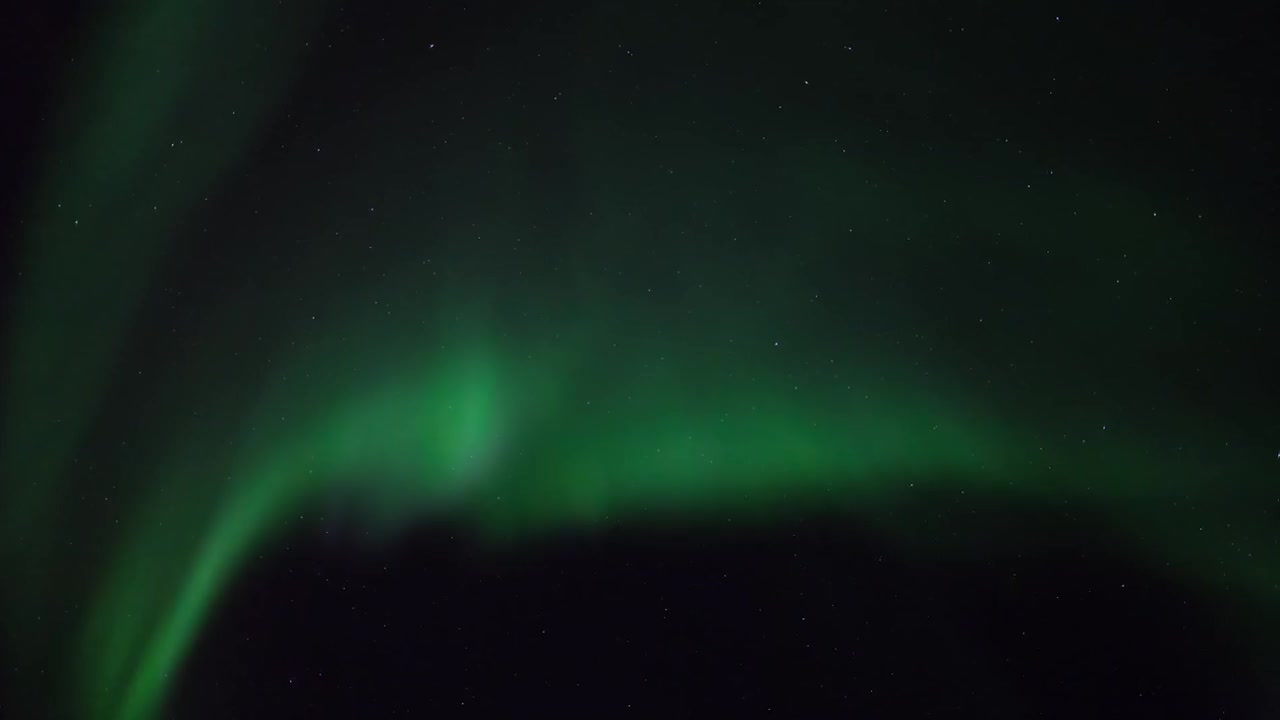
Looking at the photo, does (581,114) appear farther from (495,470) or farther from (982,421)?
(982,421)

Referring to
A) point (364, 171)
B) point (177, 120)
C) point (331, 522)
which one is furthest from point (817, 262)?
point (177, 120)

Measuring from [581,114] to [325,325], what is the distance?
445 mm

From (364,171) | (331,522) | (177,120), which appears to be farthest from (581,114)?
(331,522)

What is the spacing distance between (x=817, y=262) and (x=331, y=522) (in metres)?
0.73

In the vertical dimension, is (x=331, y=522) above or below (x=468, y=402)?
below

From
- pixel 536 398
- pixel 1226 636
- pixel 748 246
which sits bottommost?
pixel 1226 636

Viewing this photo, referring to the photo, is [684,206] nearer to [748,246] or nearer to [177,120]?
[748,246]

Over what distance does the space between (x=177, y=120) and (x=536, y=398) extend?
0.58 metres

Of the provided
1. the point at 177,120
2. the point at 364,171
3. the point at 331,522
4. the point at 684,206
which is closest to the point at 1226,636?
the point at 684,206

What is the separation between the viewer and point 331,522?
1335 mm

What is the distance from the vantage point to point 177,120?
1.29 meters

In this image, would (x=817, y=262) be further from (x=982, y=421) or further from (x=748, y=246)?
(x=982, y=421)

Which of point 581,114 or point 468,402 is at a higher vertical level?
point 581,114

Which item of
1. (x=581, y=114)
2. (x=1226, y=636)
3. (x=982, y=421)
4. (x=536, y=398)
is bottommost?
(x=1226, y=636)
